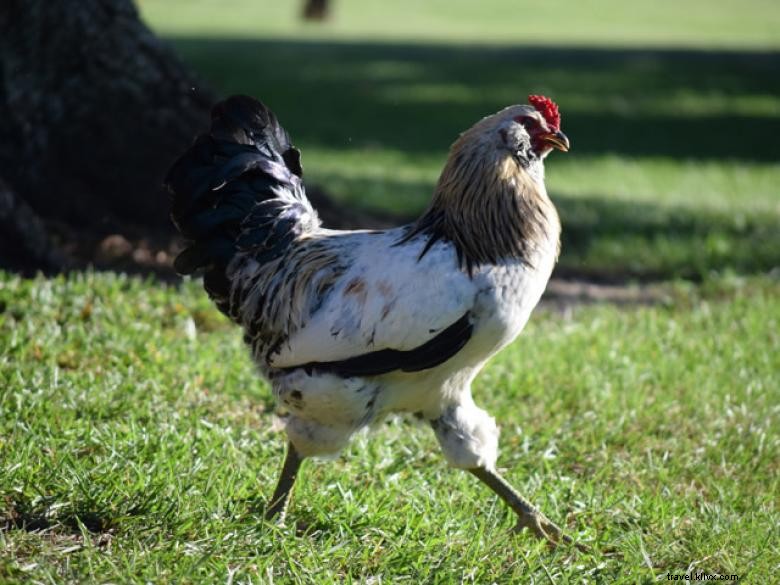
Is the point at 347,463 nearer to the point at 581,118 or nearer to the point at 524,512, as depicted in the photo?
the point at 524,512

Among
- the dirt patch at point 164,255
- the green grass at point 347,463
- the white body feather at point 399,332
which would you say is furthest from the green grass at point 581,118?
the white body feather at point 399,332

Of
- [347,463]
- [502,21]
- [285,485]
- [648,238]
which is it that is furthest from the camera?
[502,21]

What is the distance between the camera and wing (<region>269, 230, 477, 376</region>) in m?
3.69

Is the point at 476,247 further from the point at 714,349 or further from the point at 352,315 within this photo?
the point at 714,349

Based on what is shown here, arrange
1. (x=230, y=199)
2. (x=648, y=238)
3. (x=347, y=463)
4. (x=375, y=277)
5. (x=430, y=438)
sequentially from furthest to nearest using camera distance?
(x=648, y=238) → (x=430, y=438) → (x=347, y=463) → (x=230, y=199) → (x=375, y=277)

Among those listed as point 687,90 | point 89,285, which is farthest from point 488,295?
point 687,90

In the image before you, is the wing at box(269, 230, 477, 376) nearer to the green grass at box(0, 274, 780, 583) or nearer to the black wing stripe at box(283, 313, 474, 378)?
the black wing stripe at box(283, 313, 474, 378)

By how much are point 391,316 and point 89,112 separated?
3810 millimetres

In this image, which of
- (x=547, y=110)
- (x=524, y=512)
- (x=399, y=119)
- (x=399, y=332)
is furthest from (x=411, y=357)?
(x=399, y=119)

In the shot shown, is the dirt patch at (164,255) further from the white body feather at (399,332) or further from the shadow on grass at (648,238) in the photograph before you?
the white body feather at (399,332)

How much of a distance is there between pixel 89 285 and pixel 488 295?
2997mm

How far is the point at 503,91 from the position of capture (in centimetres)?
1673

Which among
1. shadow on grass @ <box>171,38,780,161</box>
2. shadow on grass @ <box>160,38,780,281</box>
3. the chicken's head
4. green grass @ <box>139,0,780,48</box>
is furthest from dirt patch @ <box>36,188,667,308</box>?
green grass @ <box>139,0,780,48</box>

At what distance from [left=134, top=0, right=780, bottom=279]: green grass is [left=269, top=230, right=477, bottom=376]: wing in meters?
4.06
